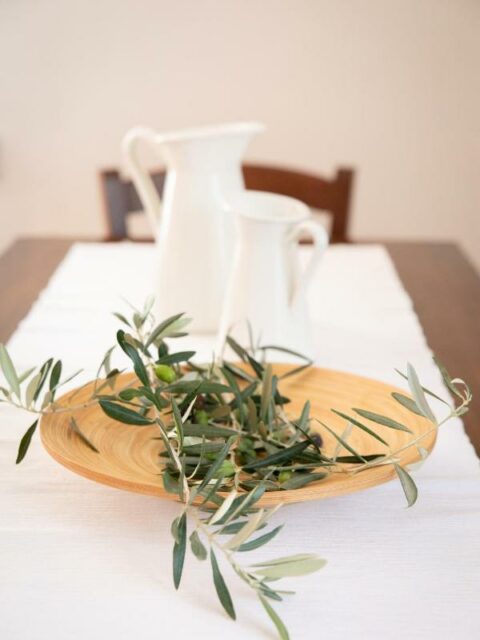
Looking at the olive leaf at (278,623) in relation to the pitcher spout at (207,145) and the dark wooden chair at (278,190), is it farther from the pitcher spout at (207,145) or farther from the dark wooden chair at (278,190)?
the dark wooden chair at (278,190)

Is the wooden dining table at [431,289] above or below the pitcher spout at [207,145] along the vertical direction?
below

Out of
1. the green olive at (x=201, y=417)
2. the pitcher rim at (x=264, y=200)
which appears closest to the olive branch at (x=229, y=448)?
the green olive at (x=201, y=417)

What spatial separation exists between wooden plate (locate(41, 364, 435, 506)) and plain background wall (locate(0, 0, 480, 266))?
2.02 m

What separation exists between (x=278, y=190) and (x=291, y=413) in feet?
3.71

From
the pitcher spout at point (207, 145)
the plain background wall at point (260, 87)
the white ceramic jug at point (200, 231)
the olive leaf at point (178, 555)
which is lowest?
the plain background wall at point (260, 87)

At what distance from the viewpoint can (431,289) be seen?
150 centimetres

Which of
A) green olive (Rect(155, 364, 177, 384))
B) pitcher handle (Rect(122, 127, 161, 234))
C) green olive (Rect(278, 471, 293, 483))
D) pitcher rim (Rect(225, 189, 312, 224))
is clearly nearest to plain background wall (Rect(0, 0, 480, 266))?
pitcher handle (Rect(122, 127, 161, 234))

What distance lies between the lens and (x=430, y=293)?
1477 millimetres

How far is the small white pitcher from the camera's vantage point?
3.50 feet

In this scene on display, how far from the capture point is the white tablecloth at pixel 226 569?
2.07 feet

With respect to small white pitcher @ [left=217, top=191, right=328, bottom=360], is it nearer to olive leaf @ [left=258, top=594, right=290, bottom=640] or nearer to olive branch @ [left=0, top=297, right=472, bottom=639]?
olive branch @ [left=0, top=297, right=472, bottom=639]

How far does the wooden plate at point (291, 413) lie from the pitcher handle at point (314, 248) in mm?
117

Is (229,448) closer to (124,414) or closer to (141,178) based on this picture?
(124,414)

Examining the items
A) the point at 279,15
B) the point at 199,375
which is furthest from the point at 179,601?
the point at 279,15
